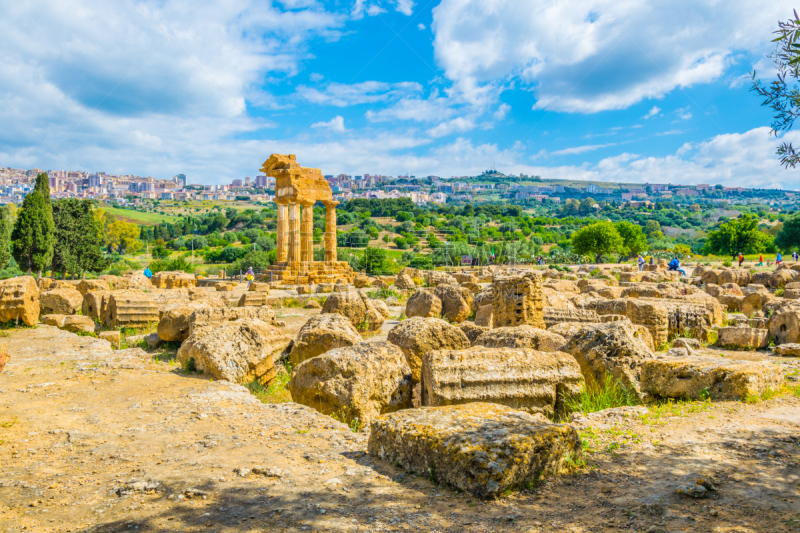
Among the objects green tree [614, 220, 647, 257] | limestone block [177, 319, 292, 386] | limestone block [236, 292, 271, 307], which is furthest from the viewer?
green tree [614, 220, 647, 257]

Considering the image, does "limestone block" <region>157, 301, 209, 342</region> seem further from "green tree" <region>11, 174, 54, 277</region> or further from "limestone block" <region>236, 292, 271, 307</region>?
"green tree" <region>11, 174, 54, 277</region>

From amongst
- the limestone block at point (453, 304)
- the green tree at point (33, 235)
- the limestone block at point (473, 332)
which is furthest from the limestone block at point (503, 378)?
the green tree at point (33, 235)

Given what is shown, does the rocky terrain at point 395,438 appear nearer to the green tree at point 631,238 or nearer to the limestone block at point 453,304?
the limestone block at point 453,304

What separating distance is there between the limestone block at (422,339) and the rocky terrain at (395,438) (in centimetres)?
4

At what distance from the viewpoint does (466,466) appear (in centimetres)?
350

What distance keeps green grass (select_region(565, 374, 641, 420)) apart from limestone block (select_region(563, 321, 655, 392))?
55 mm

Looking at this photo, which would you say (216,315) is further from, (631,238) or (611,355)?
(631,238)

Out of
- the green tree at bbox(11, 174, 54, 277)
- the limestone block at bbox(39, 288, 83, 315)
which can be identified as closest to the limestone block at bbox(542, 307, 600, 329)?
the limestone block at bbox(39, 288, 83, 315)

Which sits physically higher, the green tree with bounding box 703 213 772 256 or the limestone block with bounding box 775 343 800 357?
the green tree with bounding box 703 213 772 256

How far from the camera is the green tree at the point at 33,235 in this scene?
33.8 metres

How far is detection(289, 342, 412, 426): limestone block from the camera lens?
5.81 meters

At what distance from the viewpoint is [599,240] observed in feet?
192

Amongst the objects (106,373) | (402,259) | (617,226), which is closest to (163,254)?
(402,259)

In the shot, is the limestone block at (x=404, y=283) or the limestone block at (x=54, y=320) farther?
the limestone block at (x=404, y=283)
